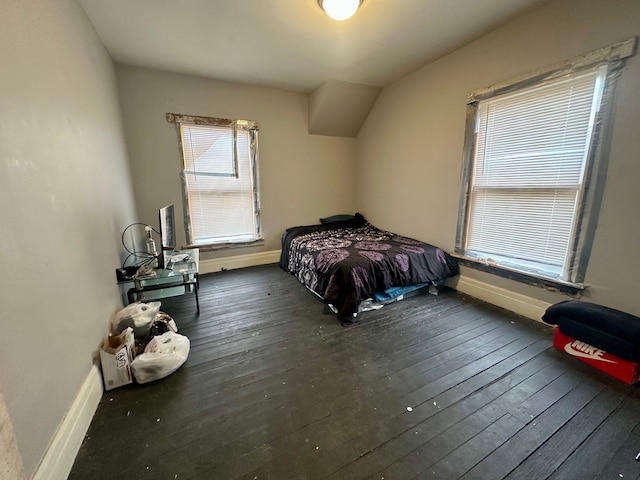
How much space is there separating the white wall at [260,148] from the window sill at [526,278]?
2.26m

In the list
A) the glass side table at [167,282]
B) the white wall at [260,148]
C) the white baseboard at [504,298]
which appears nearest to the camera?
the glass side table at [167,282]

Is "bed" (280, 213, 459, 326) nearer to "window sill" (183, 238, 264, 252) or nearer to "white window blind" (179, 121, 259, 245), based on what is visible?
"window sill" (183, 238, 264, 252)

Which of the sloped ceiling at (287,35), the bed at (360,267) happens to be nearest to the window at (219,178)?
the sloped ceiling at (287,35)

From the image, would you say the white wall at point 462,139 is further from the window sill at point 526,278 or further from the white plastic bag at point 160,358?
the white plastic bag at point 160,358

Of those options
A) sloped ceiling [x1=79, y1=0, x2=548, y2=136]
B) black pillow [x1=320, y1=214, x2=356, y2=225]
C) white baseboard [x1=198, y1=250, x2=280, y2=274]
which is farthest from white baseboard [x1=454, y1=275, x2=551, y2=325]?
white baseboard [x1=198, y1=250, x2=280, y2=274]

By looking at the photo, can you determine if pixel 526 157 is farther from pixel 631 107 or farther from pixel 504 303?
pixel 504 303

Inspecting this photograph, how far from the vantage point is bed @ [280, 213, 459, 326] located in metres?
2.39

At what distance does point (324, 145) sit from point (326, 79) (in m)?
1.00

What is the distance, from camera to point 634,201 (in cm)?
173

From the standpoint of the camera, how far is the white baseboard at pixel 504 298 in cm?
229

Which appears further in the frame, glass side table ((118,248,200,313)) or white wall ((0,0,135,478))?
glass side table ((118,248,200,313))

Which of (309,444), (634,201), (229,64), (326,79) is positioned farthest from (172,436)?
(326,79)

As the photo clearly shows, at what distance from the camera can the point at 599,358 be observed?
171 centimetres

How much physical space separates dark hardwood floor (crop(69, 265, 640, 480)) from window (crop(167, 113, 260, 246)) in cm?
173
